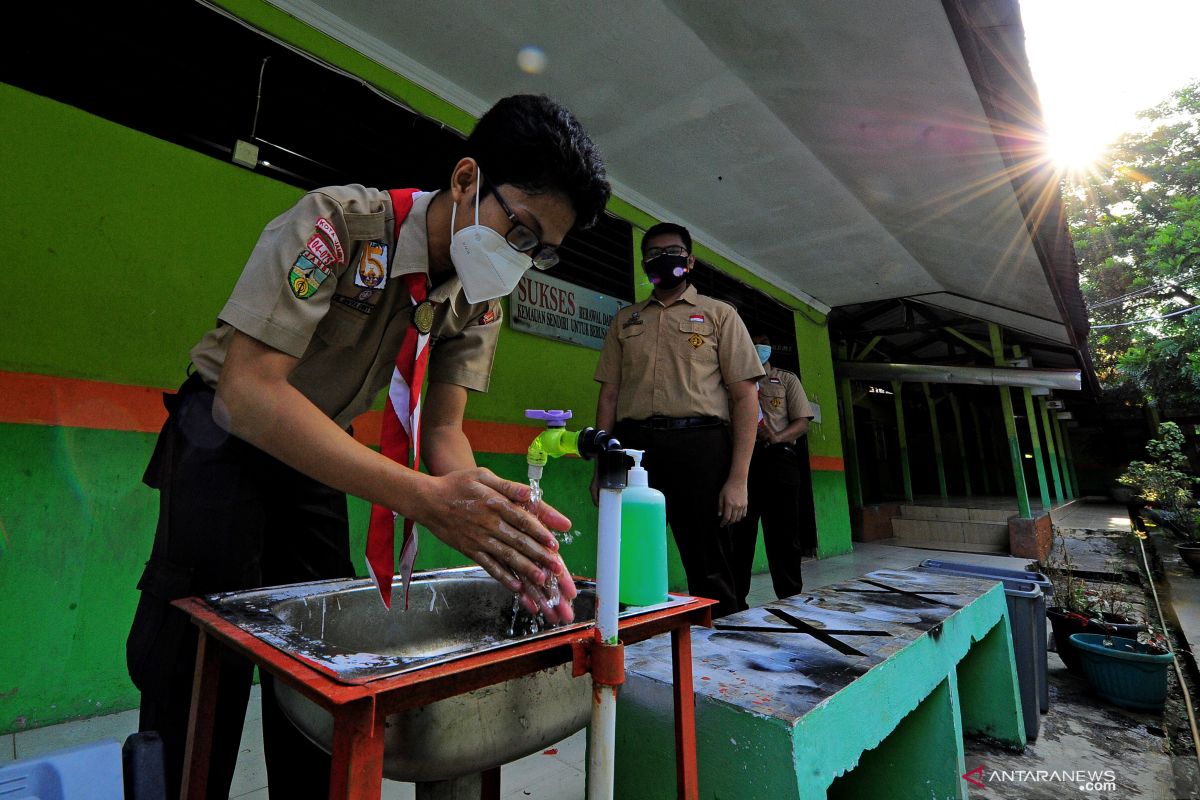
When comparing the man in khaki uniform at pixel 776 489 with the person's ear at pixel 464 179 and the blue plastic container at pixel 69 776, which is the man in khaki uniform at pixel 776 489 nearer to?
the person's ear at pixel 464 179

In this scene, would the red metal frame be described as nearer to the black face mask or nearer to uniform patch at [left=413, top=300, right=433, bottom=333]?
uniform patch at [left=413, top=300, right=433, bottom=333]

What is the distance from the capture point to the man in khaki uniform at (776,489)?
2938mm

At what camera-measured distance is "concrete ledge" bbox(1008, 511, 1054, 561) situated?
21.1 ft

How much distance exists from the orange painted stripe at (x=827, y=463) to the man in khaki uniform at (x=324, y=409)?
538cm

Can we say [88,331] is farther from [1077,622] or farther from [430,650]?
[1077,622]

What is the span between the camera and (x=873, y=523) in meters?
7.74

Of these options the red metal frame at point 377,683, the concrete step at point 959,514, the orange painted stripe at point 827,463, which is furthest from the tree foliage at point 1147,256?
the red metal frame at point 377,683

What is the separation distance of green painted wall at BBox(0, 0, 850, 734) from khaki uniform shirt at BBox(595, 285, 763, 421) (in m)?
1.74

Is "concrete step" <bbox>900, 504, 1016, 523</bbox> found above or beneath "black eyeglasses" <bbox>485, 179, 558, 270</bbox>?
beneath

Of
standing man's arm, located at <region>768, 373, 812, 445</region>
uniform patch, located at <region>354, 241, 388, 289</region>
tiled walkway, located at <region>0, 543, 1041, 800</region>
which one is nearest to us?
uniform patch, located at <region>354, 241, 388, 289</region>

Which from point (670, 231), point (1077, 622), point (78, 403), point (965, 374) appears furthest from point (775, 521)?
point (965, 374)

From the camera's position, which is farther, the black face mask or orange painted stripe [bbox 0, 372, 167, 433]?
the black face mask

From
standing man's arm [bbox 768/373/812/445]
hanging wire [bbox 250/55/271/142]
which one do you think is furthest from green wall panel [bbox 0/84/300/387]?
standing man's arm [bbox 768/373/812/445]

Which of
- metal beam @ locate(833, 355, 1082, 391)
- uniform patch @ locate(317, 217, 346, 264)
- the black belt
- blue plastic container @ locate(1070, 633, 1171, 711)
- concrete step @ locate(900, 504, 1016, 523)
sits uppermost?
metal beam @ locate(833, 355, 1082, 391)
